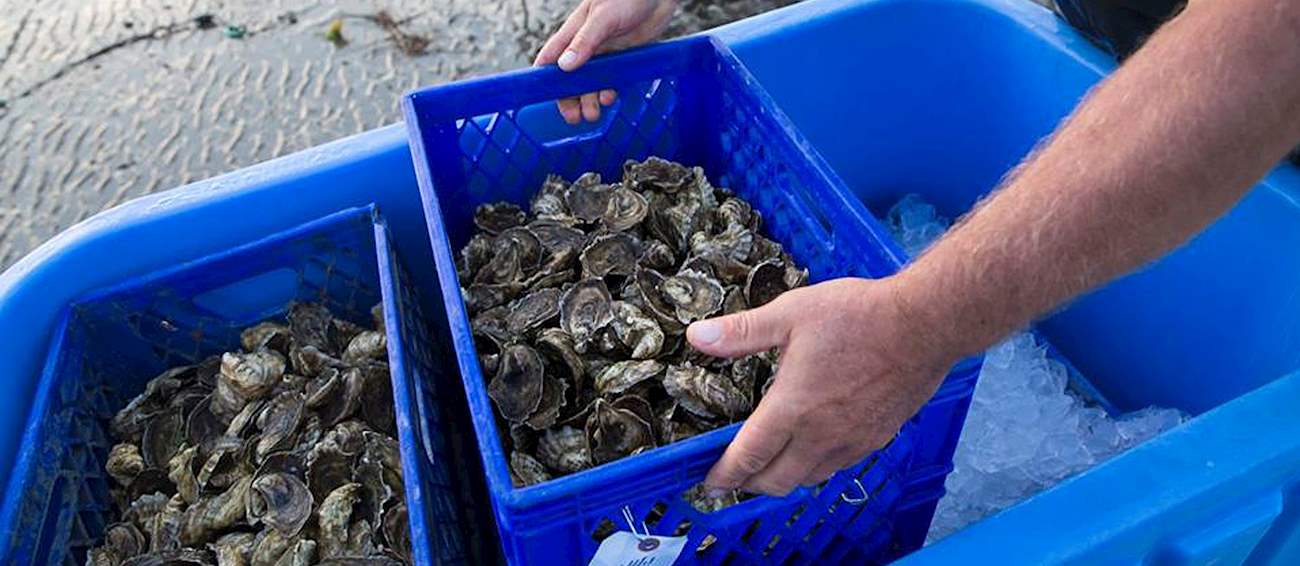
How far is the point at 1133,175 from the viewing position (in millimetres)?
690

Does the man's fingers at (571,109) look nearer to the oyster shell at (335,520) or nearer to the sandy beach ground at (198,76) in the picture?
the oyster shell at (335,520)

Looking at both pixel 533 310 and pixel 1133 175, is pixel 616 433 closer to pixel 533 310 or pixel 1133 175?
A: pixel 533 310

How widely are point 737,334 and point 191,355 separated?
92 cm

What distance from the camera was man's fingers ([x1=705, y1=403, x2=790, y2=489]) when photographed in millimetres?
775

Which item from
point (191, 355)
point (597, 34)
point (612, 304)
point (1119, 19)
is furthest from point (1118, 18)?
point (191, 355)

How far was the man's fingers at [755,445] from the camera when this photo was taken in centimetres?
77

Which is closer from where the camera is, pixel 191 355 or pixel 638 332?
pixel 638 332

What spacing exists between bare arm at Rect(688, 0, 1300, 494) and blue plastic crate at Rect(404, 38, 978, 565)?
97mm

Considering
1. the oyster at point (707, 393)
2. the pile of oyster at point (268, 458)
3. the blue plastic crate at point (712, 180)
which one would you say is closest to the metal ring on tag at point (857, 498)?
the blue plastic crate at point (712, 180)

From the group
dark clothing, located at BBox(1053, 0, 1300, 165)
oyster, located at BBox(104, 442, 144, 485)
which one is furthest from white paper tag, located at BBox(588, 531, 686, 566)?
dark clothing, located at BBox(1053, 0, 1300, 165)

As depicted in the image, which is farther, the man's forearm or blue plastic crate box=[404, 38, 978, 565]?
blue plastic crate box=[404, 38, 978, 565]

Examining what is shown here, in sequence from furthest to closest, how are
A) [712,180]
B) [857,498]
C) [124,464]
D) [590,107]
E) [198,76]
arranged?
1. [198,76]
2. [712,180]
3. [590,107]
4. [124,464]
5. [857,498]

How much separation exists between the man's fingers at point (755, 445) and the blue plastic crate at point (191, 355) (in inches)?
14.0

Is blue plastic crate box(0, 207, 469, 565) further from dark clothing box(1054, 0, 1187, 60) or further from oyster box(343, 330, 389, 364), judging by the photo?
dark clothing box(1054, 0, 1187, 60)
